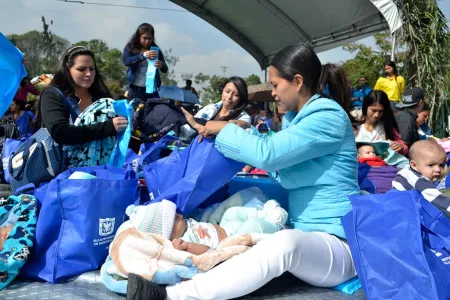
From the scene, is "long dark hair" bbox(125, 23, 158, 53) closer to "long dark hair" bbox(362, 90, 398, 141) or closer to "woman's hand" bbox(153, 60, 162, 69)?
"woman's hand" bbox(153, 60, 162, 69)

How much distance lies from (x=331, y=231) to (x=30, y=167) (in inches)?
Result: 64.5

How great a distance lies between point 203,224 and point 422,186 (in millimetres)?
1132

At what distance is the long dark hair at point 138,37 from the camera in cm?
495

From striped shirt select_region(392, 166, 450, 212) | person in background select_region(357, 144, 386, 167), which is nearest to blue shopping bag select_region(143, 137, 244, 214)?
striped shirt select_region(392, 166, 450, 212)

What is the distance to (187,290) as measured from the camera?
1.79 meters

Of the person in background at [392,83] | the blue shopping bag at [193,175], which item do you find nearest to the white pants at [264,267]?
the blue shopping bag at [193,175]

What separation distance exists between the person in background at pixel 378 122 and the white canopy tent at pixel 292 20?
3.70 metres

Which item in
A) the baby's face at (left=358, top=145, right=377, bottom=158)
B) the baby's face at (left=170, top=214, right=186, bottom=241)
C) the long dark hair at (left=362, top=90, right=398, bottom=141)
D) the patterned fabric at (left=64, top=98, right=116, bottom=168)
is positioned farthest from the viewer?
the long dark hair at (left=362, top=90, right=398, bottom=141)

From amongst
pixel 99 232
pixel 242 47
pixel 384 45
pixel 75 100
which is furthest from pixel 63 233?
pixel 384 45

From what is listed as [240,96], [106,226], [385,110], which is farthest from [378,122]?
[106,226]

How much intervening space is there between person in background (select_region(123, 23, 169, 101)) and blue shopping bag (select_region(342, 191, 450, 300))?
11.5 feet

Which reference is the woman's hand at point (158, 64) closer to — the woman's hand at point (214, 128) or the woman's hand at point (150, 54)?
the woman's hand at point (150, 54)

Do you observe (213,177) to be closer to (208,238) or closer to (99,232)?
(208,238)

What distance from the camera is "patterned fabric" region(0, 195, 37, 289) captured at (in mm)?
2002
